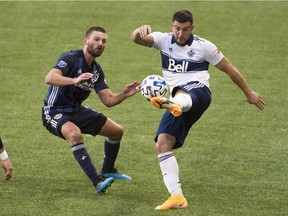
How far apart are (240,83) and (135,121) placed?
4.19 meters

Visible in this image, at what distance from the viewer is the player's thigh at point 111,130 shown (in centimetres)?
1118

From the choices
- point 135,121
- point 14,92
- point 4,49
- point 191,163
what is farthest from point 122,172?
point 4,49

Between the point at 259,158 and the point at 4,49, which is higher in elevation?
the point at 4,49

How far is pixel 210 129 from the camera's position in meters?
13.9

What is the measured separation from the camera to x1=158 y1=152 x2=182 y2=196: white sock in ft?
32.6

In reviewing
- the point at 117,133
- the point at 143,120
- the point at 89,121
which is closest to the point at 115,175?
the point at 117,133

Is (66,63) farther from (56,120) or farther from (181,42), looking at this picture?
(181,42)

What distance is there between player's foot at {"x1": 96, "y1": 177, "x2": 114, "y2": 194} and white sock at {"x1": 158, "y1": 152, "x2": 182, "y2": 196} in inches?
27.6

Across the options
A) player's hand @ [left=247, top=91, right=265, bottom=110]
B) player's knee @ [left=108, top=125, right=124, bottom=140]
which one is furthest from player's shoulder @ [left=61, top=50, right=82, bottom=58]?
player's hand @ [left=247, top=91, right=265, bottom=110]

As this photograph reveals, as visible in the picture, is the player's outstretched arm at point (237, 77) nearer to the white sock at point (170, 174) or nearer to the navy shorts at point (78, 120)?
the white sock at point (170, 174)

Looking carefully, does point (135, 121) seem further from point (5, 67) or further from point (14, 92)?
point (5, 67)

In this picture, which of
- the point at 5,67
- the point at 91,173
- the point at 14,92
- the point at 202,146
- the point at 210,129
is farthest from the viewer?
the point at 5,67

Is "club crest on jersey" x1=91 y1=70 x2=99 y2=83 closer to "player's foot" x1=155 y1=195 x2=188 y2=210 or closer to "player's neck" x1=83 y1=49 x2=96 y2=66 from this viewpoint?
"player's neck" x1=83 y1=49 x2=96 y2=66

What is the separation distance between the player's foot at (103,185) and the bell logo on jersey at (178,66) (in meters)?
1.57
